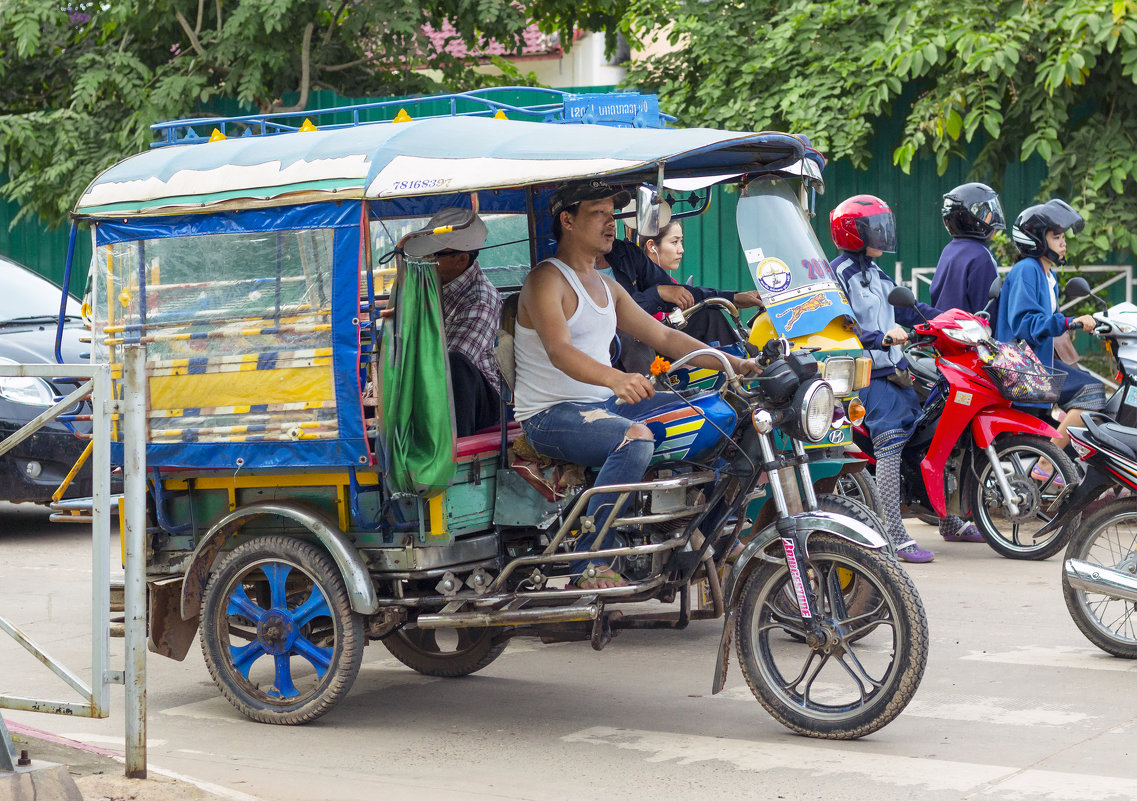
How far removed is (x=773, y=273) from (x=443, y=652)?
2168 millimetres

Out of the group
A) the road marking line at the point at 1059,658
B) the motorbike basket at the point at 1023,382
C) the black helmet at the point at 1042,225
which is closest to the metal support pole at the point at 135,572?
the road marking line at the point at 1059,658

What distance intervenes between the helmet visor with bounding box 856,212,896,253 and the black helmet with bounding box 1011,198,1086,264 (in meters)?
1.01

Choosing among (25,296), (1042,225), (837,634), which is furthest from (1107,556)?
(25,296)

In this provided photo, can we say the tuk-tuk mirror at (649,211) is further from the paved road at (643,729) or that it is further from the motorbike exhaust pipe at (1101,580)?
the motorbike exhaust pipe at (1101,580)

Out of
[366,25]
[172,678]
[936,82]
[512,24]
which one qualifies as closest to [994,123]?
[936,82]

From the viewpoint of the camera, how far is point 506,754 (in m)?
5.12

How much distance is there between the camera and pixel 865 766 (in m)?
4.79

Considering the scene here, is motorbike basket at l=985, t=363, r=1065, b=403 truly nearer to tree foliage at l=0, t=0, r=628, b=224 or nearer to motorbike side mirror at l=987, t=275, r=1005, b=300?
motorbike side mirror at l=987, t=275, r=1005, b=300

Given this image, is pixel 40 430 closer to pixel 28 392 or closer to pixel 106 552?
pixel 28 392

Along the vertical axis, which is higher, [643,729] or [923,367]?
[923,367]

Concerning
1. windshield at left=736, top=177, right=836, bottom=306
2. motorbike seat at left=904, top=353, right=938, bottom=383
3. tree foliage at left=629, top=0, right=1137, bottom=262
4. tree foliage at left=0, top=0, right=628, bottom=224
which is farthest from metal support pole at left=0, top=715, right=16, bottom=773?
tree foliage at left=0, top=0, right=628, bottom=224

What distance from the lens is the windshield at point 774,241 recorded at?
604 centimetres

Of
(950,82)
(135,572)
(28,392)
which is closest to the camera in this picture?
(135,572)

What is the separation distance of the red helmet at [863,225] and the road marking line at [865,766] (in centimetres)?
394
